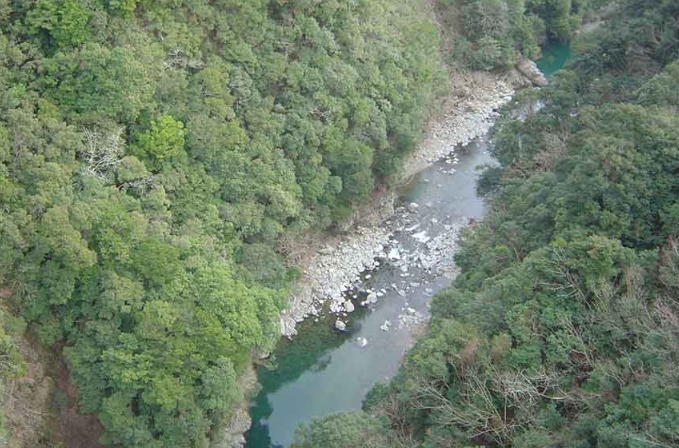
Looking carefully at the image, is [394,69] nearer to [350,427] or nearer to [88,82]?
[88,82]

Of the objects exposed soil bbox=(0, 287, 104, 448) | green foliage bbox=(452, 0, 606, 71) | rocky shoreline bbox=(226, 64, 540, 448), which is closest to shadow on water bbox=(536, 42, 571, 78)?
green foliage bbox=(452, 0, 606, 71)

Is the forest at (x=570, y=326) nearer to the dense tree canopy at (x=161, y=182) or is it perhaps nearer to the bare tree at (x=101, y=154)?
the dense tree canopy at (x=161, y=182)

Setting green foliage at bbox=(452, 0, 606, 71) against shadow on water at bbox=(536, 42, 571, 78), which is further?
shadow on water at bbox=(536, 42, 571, 78)

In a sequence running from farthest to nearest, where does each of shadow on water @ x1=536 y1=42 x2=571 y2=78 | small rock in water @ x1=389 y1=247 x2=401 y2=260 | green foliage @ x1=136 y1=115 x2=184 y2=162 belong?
shadow on water @ x1=536 y1=42 x2=571 y2=78 → small rock in water @ x1=389 y1=247 x2=401 y2=260 → green foliage @ x1=136 y1=115 x2=184 y2=162

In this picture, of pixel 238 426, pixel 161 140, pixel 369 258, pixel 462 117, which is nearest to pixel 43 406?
pixel 238 426

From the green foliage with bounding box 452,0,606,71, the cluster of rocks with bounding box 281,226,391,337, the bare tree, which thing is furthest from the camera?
the green foliage with bounding box 452,0,606,71

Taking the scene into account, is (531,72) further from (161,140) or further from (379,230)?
(161,140)

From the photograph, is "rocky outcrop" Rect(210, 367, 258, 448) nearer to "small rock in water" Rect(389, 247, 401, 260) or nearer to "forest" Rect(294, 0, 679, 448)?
"forest" Rect(294, 0, 679, 448)
